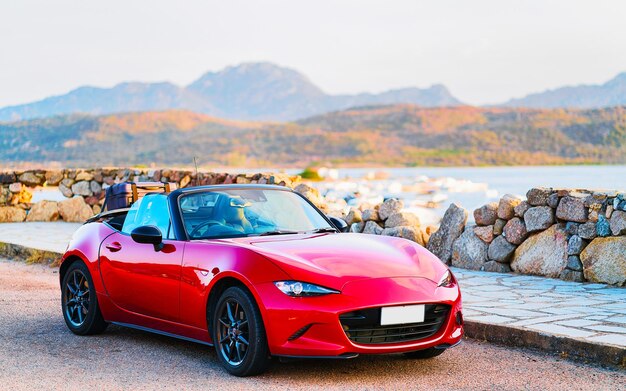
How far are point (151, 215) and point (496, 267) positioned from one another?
566 centimetres

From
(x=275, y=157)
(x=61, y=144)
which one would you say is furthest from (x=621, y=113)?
(x=61, y=144)

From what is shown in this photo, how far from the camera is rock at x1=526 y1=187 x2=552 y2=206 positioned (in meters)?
11.7

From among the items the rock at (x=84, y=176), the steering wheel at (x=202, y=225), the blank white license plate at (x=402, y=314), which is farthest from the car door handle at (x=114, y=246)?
the rock at (x=84, y=176)

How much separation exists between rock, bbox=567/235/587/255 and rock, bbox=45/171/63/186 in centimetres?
1444

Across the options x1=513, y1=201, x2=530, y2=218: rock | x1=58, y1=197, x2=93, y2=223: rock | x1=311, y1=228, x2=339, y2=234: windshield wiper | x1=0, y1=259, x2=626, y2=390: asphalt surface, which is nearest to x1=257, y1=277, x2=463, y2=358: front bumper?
x1=0, y1=259, x2=626, y2=390: asphalt surface

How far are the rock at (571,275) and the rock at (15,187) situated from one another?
15378 millimetres

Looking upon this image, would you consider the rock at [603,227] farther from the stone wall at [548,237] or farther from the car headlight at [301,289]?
the car headlight at [301,289]

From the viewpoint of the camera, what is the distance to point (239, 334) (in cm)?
672

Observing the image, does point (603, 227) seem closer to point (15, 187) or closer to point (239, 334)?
point (239, 334)

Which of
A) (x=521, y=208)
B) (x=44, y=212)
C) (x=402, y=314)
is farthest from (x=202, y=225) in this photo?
(x=44, y=212)

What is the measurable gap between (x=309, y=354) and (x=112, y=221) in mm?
3367

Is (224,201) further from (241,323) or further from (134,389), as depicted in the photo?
(134,389)

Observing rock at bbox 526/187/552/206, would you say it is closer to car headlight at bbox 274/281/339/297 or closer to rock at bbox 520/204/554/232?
rock at bbox 520/204/554/232

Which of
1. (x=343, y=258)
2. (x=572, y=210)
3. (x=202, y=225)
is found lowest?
(x=572, y=210)
